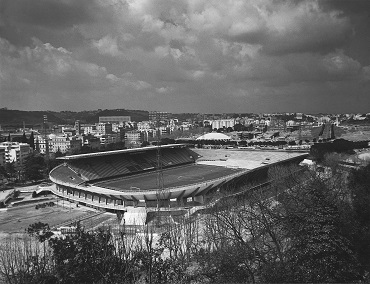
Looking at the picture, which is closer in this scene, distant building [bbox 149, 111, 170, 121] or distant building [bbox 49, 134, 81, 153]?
distant building [bbox 149, 111, 170, 121]

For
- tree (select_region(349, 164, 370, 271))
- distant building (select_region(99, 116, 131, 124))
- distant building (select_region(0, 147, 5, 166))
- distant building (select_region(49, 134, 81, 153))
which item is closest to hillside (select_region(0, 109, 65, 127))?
distant building (select_region(99, 116, 131, 124))

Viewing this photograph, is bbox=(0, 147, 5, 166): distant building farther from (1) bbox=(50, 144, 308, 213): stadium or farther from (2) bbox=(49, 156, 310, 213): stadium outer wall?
(2) bbox=(49, 156, 310, 213): stadium outer wall

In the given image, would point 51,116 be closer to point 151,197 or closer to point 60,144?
point 60,144

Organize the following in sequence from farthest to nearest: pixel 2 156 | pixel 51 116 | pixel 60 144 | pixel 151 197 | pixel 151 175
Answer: pixel 51 116 < pixel 60 144 < pixel 2 156 < pixel 151 175 < pixel 151 197

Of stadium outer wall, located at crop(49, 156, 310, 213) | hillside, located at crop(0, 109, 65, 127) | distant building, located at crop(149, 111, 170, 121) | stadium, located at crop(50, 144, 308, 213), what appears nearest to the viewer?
stadium outer wall, located at crop(49, 156, 310, 213)

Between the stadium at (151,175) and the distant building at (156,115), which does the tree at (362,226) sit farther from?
the distant building at (156,115)

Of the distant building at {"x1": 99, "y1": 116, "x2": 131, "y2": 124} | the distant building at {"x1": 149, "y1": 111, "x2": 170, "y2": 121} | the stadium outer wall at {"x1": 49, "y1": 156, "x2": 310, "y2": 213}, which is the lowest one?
the stadium outer wall at {"x1": 49, "y1": 156, "x2": 310, "y2": 213}

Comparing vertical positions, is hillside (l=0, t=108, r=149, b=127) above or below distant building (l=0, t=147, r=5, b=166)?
above

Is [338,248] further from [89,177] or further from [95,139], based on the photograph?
[95,139]

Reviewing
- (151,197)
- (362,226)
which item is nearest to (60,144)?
(151,197)
